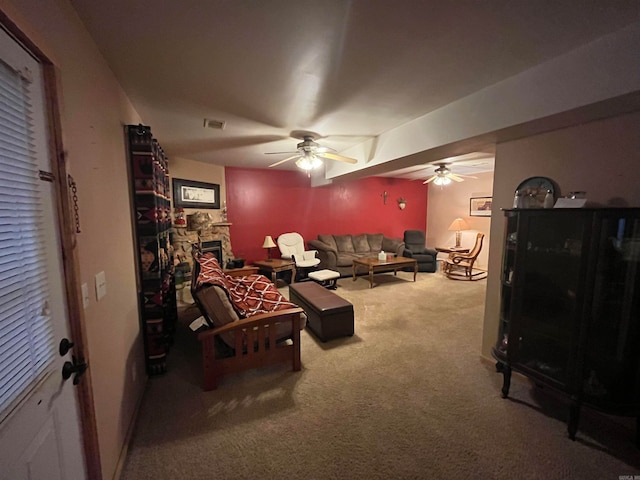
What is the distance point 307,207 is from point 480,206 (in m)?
4.31

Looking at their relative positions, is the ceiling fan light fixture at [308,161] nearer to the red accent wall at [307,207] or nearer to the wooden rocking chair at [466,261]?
the red accent wall at [307,207]

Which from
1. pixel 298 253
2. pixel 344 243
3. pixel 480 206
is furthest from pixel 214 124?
pixel 480 206

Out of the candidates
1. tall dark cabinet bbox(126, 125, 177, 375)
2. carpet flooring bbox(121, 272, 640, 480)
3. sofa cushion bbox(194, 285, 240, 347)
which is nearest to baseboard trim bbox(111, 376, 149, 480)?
carpet flooring bbox(121, 272, 640, 480)

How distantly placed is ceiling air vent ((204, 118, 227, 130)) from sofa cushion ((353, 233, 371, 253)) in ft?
14.3

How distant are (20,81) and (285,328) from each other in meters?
2.16

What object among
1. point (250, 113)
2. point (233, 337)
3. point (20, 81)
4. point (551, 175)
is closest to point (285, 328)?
point (233, 337)

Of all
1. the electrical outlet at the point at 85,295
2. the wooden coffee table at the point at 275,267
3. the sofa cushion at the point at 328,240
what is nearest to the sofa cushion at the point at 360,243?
the sofa cushion at the point at 328,240

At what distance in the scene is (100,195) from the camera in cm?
140

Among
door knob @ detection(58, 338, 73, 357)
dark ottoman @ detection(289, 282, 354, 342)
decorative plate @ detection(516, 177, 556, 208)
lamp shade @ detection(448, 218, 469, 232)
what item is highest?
decorative plate @ detection(516, 177, 556, 208)

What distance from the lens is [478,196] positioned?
6438 millimetres

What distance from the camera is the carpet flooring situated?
146 cm

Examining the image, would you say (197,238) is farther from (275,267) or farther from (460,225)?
(460,225)

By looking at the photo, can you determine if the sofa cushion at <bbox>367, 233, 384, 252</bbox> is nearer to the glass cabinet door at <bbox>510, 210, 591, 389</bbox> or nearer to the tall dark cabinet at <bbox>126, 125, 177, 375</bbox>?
the glass cabinet door at <bbox>510, 210, 591, 389</bbox>

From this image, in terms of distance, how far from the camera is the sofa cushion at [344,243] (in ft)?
20.3
